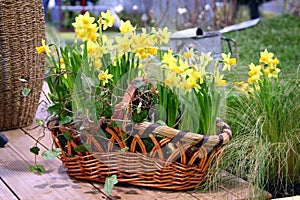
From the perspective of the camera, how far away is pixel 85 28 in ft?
7.34

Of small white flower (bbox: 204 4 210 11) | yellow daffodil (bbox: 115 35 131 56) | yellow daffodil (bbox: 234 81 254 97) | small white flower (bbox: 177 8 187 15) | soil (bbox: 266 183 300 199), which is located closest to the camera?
yellow daffodil (bbox: 115 35 131 56)

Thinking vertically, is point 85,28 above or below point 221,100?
above

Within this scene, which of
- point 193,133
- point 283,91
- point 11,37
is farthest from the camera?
point 11,37

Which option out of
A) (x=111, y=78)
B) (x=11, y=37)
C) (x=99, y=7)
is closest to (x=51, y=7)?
(x=99, y=7)

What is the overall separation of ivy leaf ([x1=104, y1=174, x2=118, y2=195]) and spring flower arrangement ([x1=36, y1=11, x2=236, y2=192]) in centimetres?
21

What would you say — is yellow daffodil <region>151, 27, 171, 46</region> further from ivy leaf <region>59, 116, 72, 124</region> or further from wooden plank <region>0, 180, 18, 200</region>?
wooden plank <region>0, 180, 18, 200</region>

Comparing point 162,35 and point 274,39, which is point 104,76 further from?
point 274,39

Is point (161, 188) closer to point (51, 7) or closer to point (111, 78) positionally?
point (111, 78)

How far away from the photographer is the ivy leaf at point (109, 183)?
2.03 meters

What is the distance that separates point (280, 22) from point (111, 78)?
17.3 feet

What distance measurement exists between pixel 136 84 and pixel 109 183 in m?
0.37

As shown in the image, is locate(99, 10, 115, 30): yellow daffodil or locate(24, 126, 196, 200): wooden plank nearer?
locate(24, 126, 196, 200): wooden plank

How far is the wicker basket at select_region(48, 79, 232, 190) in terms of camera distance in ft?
6.83

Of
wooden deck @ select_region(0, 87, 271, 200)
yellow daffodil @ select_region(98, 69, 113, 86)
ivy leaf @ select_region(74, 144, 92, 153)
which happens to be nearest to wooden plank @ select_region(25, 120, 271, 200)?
wooden deck @ select_region(0, 87, 271, 200)
